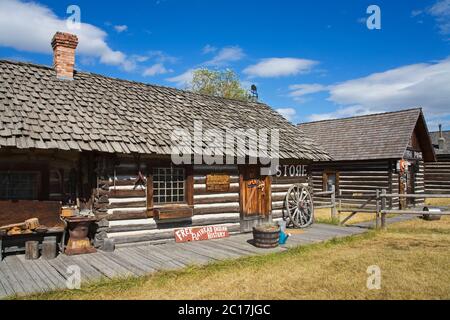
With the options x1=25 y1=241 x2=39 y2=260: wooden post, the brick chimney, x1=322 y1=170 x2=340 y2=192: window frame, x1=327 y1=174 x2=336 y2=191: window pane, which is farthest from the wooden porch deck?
x1=327 y1=174 x2=336 y2=191: window pane

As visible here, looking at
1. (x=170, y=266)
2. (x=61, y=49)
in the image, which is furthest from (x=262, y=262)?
(x=61, y=49)

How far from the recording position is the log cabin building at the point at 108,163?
8.61 metres

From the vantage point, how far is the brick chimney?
1118 cm

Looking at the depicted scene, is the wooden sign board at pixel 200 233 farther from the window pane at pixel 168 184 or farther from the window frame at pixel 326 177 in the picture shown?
the window frame at pixel 326 177

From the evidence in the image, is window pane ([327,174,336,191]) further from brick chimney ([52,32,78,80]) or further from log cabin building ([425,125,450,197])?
brick chimney ([52,32,78,80])

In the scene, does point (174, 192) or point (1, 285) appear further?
point (174, 192)

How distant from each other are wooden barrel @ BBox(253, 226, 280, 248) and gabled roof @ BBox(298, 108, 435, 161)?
1179 centimetres

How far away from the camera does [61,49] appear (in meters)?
11.2

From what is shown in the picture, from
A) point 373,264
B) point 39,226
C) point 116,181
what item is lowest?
point 373,264

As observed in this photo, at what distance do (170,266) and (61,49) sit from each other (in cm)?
764

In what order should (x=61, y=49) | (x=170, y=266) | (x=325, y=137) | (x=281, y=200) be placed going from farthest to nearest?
(x=325, y=137) < (x=281, y=200) < (x=61, y=49) < (x=170, y=266)

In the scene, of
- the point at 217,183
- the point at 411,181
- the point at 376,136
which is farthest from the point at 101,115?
the point at 411,181
